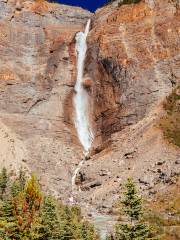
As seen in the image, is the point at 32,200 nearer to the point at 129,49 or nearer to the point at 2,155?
the point at 2,155

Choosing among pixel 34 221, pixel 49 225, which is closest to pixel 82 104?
pixel 49 225

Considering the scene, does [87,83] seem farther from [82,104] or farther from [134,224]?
[134,224]

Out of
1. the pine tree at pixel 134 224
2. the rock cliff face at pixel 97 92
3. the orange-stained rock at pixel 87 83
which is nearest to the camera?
the pine tree at pixel 134 224

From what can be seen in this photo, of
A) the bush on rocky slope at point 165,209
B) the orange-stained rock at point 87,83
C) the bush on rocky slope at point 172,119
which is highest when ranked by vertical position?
the orange-stained rock at point 87,83

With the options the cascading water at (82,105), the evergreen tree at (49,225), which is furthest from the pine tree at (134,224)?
the cascading water at (82,105)

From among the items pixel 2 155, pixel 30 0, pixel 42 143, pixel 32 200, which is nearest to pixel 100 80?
pixel 42 143

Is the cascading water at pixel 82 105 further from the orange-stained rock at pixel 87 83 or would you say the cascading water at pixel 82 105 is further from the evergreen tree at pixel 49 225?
the evergreen tree at pixel 49 225

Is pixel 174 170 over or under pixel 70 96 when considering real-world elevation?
under
